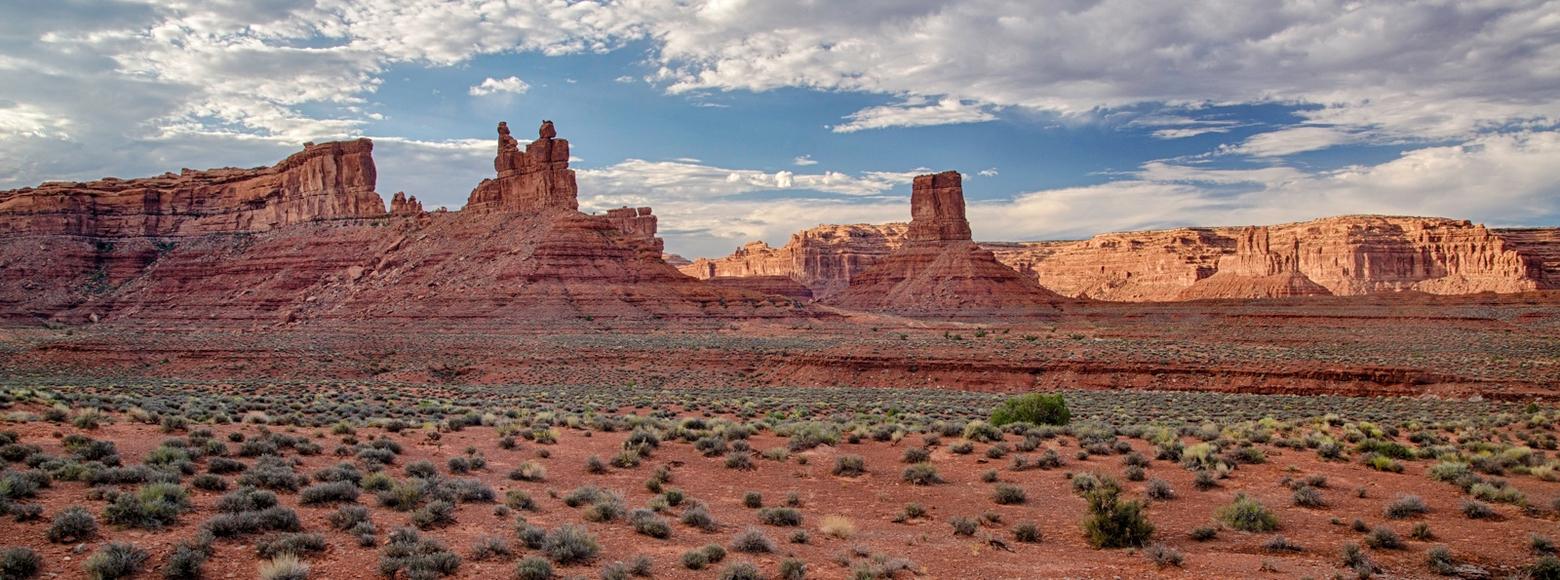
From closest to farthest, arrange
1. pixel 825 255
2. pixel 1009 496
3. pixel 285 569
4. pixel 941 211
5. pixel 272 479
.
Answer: pixel 285 569 → pixel 272 479 → pixel 1009 496 → pixel 941 211 → pixel 825 255

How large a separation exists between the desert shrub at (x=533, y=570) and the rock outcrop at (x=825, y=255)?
5343 inches

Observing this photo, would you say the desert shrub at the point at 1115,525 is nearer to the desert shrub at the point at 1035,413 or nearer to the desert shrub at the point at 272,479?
the desert shrub at the point at 272,479

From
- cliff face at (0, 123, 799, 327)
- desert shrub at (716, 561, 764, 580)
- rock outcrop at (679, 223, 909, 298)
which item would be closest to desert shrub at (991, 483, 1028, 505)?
desert shrub at (716, 561, 764, 580)

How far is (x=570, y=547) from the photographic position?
880 centimetres

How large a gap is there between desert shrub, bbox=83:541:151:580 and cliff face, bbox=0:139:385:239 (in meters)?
82.4

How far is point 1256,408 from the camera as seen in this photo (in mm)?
25062

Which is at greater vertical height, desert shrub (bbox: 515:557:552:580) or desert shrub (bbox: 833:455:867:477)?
desert shrub (bbox: 515:557:552:580)

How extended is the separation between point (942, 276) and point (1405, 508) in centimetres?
8320

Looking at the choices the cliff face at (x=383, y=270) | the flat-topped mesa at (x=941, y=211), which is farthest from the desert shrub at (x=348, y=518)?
the flat-topped mesa at (x=941, y=211)

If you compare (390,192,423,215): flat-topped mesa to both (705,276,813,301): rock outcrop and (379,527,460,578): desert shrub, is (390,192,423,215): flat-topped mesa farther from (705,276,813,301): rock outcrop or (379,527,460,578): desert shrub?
(379,527,460,578): desert shrub

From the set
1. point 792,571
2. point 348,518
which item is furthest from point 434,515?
point 792,571

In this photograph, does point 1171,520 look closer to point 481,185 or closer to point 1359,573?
point 1359,573

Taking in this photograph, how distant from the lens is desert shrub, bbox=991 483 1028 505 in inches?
491

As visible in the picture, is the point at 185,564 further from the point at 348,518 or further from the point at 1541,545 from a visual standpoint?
the point at 1541,545
